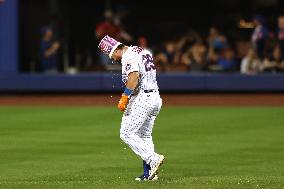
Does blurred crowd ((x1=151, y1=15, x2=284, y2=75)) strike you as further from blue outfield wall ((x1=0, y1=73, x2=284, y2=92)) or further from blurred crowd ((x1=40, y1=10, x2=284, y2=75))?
blue outfield wall ((x1=0, y1=73, x2=284, y2=92))

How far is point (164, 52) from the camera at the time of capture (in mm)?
26328

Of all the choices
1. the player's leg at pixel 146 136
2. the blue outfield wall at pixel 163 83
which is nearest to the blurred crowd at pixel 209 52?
the blue outfield wall at pixel 163 83

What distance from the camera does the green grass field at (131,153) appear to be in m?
10.7

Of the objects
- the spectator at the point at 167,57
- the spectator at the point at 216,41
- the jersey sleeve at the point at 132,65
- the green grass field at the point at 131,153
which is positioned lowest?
the green grass field at the point at 131,153

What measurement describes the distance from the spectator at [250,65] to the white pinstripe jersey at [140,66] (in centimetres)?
1498

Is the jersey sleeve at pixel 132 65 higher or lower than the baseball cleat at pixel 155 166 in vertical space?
higher

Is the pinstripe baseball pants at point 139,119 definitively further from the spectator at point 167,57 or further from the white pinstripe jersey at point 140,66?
the spectator at point 167,57

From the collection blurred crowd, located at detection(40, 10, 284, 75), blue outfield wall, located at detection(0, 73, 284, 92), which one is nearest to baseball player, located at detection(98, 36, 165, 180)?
blurred crowd, located at detection(40, 10, 284, 75)

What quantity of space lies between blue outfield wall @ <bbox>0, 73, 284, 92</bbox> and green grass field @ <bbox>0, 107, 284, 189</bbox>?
3472 millimetres

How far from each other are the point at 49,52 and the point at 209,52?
4.54 meters

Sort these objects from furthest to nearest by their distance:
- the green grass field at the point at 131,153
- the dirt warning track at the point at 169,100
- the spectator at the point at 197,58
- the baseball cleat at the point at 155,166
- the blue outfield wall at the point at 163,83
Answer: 1. the spectator at the point at 197,58
2. the blue outfield wall at the point at 163,83
3. the dirt warning track at the point at 169,100
4. the green grass field at the point at 131,153
5. the baseball cleat at the point at 155,166

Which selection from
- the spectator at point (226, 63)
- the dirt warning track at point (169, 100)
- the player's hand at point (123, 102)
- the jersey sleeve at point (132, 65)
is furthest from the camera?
the spectator at point (226, 63)

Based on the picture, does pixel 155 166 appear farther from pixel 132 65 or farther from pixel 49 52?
pixel 49 52

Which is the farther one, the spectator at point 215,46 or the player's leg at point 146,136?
the spectator at point 215,46
